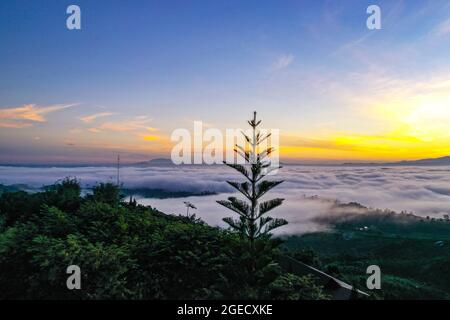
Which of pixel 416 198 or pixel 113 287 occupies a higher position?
pixel 113 287

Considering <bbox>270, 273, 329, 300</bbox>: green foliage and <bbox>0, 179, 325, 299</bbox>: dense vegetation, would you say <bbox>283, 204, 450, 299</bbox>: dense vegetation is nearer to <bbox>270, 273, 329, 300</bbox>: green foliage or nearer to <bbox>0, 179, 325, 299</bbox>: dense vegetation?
<bbox>270, 273, 329, 300</bbox>: green foliage

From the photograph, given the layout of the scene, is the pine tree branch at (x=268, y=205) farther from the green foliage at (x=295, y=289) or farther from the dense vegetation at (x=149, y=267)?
the green foliage at (x=295, y=289)

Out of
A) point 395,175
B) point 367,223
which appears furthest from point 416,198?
point 367,223

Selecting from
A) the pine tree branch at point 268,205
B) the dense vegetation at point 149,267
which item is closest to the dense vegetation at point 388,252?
the pine tree branch at point 268,205

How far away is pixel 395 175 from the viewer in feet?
474

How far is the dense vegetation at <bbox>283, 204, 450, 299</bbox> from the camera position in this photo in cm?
3491

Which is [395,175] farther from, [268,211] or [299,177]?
[268,211]

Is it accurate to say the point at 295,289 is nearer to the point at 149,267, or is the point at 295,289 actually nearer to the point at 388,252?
the point at 149,267

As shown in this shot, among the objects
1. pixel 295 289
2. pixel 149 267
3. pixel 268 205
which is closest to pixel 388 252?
pixel 295 289

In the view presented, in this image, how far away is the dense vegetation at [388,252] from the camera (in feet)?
115

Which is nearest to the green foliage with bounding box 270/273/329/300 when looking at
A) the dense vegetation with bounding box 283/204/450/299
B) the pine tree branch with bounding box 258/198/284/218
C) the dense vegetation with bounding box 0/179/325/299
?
the dense vegetation with bounding box 0/179/325/299

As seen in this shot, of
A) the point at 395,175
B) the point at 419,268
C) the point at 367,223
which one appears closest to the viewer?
the point at 419,268
